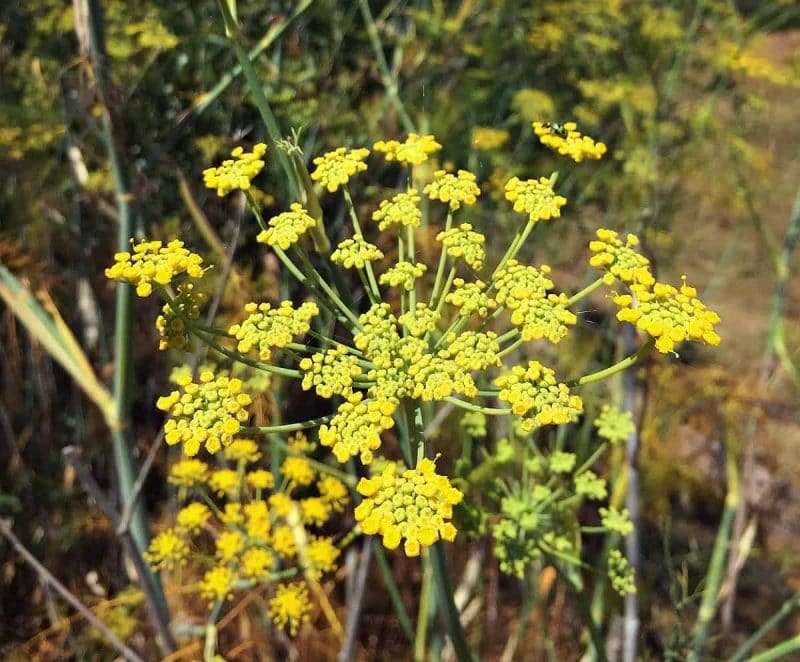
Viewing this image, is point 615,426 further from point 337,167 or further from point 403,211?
point 337,167

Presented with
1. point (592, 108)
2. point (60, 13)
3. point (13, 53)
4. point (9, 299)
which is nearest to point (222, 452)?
point (9, 299)

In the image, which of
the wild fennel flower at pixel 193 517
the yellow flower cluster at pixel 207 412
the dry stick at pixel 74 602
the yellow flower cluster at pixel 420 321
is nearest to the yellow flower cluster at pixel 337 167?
the yellow flower cluster at pixel 420 321

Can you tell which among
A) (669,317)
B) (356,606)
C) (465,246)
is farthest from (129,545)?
(669,317)

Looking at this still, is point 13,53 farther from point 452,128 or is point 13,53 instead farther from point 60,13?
point 452,128

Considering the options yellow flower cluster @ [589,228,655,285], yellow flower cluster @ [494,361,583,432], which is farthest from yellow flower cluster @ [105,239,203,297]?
yellow flower cluster @ [589,228,655,285]

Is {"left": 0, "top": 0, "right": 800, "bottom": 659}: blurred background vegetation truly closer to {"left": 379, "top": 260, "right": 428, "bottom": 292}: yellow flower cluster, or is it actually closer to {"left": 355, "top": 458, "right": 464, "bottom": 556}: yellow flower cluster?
{"left": 379, "top": 260, "right": 428, "bottom": 292}: yellow flower cluster

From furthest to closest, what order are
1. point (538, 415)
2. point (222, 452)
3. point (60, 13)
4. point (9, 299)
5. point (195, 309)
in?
point (60, 13), point (222, 452), point (9, 299), point (195, 309), point (538, 415)
